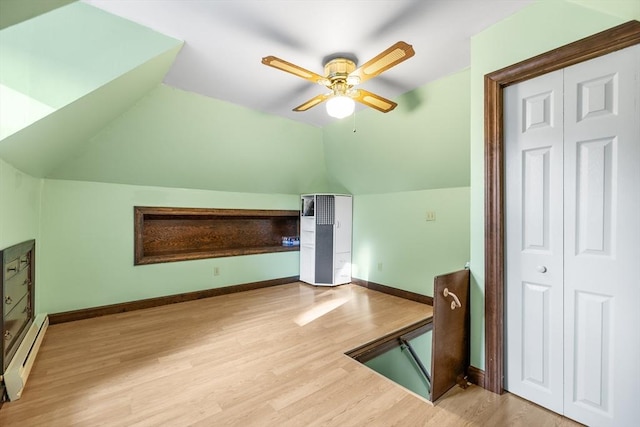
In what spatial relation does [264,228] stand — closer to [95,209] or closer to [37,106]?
[95,209]

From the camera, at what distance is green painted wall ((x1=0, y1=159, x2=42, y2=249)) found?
1912 mm

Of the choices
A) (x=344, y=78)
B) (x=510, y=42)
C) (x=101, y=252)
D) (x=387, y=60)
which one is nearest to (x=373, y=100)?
(x=344, y=78)

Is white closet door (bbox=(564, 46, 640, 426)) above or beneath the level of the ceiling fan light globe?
beneath

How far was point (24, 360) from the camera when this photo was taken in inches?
78.4

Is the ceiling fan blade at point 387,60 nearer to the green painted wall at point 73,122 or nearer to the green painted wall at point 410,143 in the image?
the green painted wall at point 410,143

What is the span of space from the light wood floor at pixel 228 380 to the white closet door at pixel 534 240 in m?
0.22

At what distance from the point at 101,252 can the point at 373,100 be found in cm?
341

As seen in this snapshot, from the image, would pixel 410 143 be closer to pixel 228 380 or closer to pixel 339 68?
pixel 339 68

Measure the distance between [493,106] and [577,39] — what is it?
484 millimetres

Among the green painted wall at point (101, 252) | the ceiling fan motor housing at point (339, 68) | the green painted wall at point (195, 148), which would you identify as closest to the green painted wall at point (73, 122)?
the green painted wall at point (195, 148)

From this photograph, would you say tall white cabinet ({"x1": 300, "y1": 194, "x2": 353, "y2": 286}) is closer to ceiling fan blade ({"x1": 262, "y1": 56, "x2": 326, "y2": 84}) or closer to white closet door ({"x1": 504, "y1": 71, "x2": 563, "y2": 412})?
ceiling fan blade ({"x1": 262, "y1": 56, "x2": 326, "y2": 84})

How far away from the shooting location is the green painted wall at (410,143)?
2779 mm

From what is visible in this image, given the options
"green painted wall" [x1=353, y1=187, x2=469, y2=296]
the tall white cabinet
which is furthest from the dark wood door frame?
the tall white cabinet

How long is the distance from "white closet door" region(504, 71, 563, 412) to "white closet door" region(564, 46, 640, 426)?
2.1 inches
